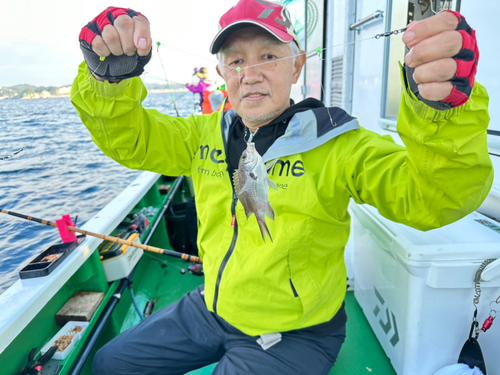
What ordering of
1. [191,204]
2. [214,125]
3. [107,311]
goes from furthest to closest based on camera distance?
[191,204], [107,311], [214,125]

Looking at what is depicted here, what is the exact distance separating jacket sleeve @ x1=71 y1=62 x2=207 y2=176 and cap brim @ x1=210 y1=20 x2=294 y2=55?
492 mm

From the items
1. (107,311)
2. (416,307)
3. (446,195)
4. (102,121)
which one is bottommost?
(107,311)

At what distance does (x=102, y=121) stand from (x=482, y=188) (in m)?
1.80

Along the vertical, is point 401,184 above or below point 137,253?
above

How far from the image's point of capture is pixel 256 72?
174 centimetres

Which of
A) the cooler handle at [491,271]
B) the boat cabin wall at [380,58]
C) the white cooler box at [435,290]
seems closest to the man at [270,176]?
the white cooler box at [435,290]

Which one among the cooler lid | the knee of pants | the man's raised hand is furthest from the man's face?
the knee of pants

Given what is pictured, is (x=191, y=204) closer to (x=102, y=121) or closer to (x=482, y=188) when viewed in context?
(x=102, y=121)

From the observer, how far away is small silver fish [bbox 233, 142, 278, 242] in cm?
138

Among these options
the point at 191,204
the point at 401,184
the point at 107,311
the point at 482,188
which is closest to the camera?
the point at 482,188

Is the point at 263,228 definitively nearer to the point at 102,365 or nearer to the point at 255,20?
the point at 255,20

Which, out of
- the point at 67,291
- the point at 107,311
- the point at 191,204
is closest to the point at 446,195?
the point at 107,311

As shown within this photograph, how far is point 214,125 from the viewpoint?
7.07 ft

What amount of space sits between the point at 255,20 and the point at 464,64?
107 cm
